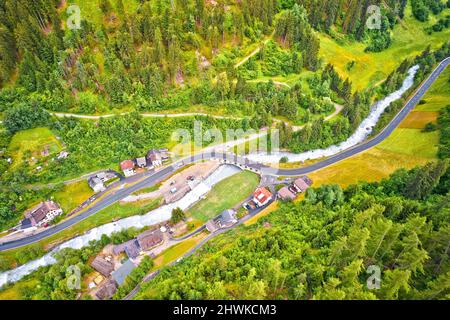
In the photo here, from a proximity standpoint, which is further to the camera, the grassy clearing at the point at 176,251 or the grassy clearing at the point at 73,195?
A: the grassy clearing at the point at 73,195

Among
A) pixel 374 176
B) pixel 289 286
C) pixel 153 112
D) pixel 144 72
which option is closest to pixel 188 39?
pixel 144 72

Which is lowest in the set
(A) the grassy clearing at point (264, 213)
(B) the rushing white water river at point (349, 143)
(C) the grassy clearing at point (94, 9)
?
(A) the grassy clearing at point (264, 213)

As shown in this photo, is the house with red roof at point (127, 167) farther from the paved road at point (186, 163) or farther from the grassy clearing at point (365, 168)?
the grassy clearing at point (365, 168)

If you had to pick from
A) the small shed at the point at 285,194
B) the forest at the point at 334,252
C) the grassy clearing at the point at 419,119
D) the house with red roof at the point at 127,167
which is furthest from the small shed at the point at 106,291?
the grassy clearing at the point at 419,119

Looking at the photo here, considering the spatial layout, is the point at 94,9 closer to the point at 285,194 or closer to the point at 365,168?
the point at 285,194

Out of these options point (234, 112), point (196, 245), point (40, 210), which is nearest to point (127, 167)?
point (40, 210)

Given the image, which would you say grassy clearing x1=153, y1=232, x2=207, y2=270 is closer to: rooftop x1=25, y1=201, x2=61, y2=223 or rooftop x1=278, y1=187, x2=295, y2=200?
rooftop x1=278, y1=187, x2=295, y2=200

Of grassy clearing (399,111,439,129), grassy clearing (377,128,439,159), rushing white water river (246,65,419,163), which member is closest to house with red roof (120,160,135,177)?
rushing white water river (246,65,419,163)

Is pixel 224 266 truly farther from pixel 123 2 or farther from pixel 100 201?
pixel 123 2
